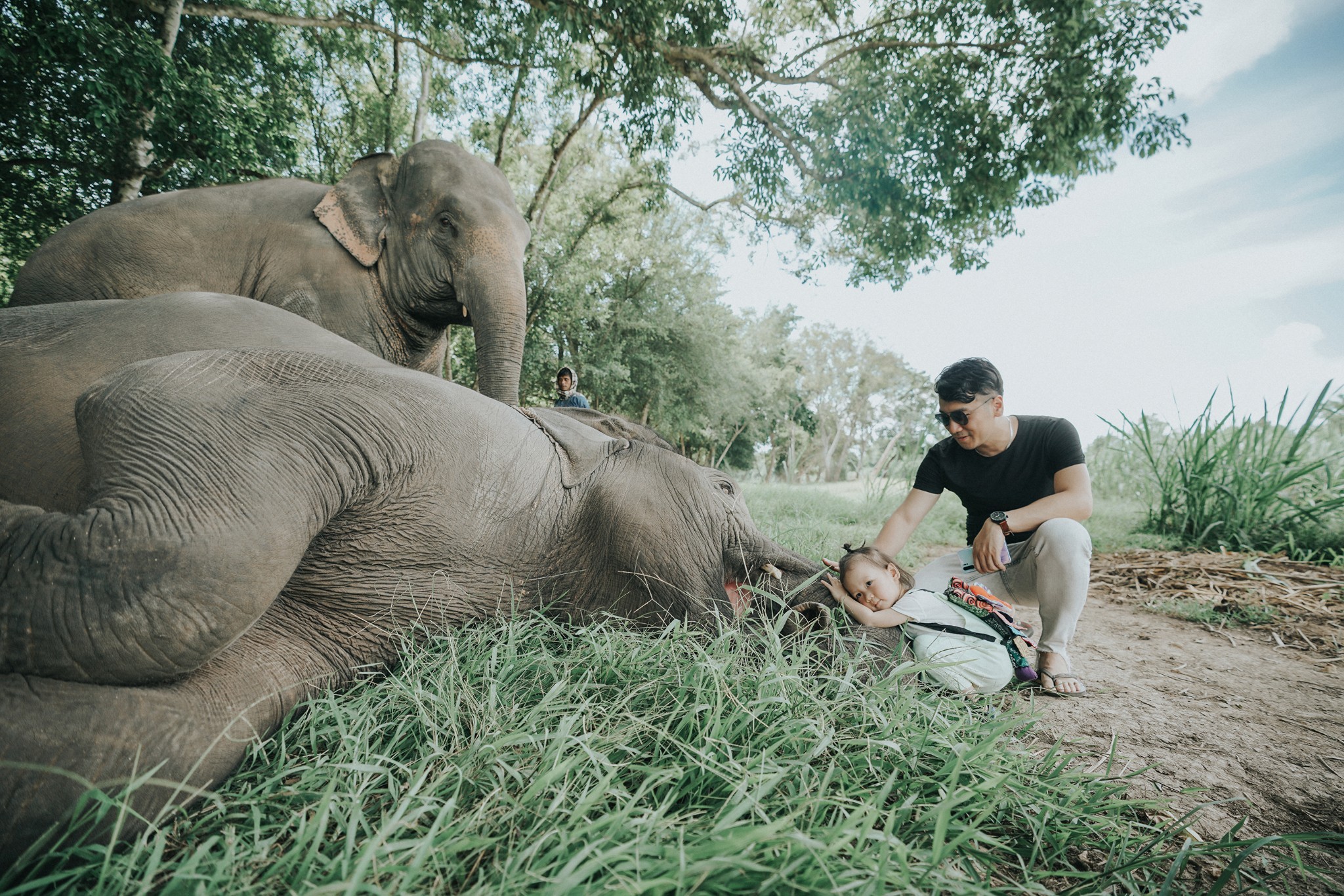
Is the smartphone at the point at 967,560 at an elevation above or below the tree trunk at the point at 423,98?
below

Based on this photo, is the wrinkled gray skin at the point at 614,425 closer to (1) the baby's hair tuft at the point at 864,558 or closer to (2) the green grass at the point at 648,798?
(1) the baby's hair tuft at the point at 864,558

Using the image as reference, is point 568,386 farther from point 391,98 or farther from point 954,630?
point 391,98

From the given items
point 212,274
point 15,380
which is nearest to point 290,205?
point 212,274

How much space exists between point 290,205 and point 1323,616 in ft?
22.0

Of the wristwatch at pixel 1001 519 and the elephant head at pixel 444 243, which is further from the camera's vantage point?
the elephant head at pixel 444 243

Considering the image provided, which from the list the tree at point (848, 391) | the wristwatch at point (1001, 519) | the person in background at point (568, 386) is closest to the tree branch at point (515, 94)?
the person in background at point (568, 386)

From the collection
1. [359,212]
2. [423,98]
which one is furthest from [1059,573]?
[423,98]

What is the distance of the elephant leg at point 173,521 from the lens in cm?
123

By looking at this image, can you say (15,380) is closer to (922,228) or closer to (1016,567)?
(1016,567)

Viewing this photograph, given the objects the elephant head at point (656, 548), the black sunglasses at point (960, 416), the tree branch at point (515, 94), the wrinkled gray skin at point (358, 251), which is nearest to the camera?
the elephant head at point (656, 548)

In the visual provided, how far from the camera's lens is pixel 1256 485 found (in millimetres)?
5645

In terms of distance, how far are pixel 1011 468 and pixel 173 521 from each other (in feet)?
10.2

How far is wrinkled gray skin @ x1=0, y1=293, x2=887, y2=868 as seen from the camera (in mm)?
1237

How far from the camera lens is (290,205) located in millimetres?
3916
